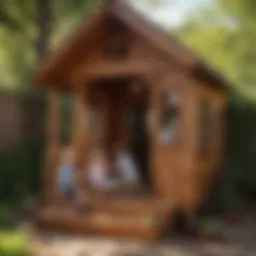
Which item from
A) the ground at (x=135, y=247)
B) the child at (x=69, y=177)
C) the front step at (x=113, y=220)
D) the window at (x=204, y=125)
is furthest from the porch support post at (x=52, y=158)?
the window at (x=204, y=125)

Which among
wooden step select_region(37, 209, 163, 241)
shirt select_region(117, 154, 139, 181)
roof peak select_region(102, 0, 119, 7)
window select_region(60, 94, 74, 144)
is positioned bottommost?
wooden step select_region(37, 209, 163, 241)

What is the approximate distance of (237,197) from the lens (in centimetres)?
1317

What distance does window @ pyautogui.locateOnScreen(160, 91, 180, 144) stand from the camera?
1105 centimetres

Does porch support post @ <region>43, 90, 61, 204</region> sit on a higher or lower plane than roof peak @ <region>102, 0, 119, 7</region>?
lower

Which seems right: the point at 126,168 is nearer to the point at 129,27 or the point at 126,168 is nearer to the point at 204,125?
the point at 204,125

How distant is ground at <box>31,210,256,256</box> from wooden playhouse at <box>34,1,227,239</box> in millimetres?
450

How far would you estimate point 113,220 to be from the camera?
1003 centimetres

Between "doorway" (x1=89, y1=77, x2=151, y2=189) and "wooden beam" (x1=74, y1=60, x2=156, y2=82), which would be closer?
"wooden beam" (x1=74, y1=60, x2=156, y2=82)

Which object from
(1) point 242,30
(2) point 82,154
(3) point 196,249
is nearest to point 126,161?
(2) point 82,154

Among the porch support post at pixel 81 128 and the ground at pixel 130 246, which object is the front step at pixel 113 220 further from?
the porch support post at pixel 81 128

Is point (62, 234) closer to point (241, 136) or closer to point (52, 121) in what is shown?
point (52, 121)

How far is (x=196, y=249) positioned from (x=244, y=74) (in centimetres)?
1313

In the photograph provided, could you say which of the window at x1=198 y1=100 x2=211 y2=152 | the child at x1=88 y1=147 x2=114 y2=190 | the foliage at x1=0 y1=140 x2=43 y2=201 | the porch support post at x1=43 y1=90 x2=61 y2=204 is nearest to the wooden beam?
the porch support post at x1=43 y1=90 x2=61 y2=204

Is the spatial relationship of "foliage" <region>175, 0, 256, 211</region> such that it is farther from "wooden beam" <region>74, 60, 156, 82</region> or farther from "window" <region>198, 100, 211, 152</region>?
"wooden beam" <region>74, 60, 156, 82</region>
